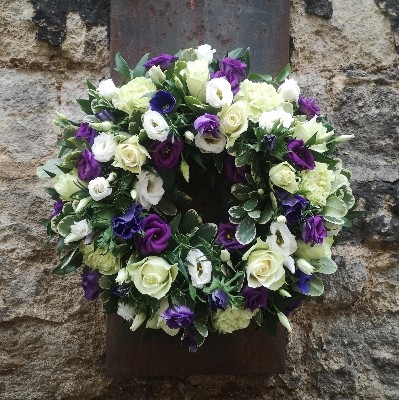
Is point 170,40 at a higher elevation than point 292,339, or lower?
higher

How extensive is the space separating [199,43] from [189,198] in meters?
0.37

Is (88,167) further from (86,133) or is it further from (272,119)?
(272,119)

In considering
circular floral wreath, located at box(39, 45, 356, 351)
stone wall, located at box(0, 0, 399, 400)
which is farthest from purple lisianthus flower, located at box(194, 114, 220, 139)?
stone wall, located at box(0, 0, 399, 400)

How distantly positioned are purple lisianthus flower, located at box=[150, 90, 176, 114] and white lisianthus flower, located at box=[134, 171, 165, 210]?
121 mm

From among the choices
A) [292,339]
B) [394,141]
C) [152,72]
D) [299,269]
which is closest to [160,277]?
[299,269]

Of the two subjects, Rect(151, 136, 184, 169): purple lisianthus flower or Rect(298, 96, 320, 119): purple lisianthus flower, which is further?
Rect(298, 96, 320, 119): purple lisianthus flower

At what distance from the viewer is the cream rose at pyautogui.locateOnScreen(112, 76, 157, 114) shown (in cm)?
128

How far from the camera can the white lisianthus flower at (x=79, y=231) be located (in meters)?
1.25

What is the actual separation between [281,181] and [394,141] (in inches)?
21.0

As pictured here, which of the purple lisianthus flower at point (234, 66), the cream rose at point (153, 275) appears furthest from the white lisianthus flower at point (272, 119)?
the cream rose at point (153, 275)

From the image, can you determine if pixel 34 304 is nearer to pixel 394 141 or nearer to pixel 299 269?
pixel 299 269

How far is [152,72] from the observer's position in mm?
1295

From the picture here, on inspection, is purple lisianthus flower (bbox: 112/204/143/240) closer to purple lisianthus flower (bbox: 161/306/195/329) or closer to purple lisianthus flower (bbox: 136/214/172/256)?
purple lisianthus flower (bbox: 136/214/172/256)

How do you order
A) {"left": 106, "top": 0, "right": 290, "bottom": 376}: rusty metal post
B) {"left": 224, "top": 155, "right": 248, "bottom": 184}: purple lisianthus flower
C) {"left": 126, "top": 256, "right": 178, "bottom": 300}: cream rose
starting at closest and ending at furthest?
{"left": 126, "top": 256, "right": 178, "bottom": 300}: cream rose → {"left": 224, "top": 155, "right": 248, "bottom": 184}: purple lisianthus flower → {"left": 106, "top": 0, "right": 290, "bottom": 376}: rusty metal post
